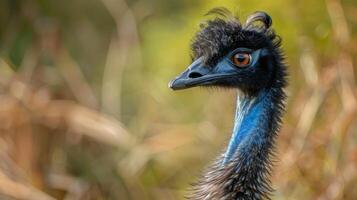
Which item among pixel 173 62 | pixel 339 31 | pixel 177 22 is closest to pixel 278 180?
pixel 339 31

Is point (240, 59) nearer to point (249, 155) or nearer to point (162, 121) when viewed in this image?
point (249, 155)

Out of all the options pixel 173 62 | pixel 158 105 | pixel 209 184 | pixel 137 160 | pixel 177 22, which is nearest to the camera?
pixel 209 184

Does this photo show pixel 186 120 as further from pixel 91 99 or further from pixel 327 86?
pixel 327 86

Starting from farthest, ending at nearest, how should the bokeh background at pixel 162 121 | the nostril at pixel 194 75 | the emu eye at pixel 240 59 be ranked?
the bokeh background at pixel 162 121 → the emu eye at pixel 240 59 → the nostril at pixel 194 75

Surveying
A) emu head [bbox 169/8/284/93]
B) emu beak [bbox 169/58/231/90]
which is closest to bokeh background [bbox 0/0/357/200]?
emu head [bbox 169/8/284/93]

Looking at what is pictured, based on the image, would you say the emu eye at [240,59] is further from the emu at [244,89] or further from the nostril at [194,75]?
the nostril at [194,75]

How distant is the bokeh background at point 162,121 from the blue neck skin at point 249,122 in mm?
2019

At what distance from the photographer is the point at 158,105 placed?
1123 centimetres

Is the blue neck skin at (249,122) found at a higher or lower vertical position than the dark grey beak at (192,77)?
lower

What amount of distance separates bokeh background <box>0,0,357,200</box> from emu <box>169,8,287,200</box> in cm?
199

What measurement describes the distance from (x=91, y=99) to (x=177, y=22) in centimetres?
315

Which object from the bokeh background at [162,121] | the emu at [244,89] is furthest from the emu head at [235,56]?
the bokeh background at [162,121]

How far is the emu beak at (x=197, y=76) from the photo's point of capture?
6373mm

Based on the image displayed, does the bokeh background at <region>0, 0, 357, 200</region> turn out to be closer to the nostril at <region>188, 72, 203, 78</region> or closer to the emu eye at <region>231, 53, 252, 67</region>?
the emu eye at <region>231, 53, 252, 67</region>
